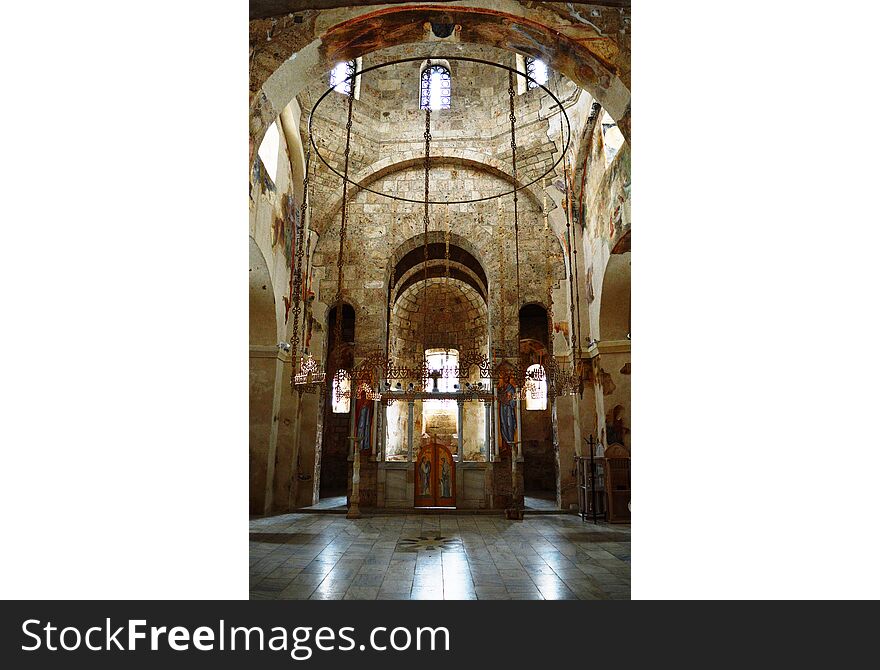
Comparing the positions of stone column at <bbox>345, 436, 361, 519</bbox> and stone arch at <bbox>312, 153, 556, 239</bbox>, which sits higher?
stone arch at <bbox>312, 153, 556, 239</bbox>

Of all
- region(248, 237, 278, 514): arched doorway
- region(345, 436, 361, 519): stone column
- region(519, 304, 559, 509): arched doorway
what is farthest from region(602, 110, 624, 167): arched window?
region(519, 304, 559, 509): arched doorway

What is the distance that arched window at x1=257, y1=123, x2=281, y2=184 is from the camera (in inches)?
452

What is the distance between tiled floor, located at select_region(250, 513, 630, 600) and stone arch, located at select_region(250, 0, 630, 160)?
487 centimetres

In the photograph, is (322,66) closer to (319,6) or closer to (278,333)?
(319,6)

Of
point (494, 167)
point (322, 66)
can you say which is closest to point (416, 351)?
point (494, 167)

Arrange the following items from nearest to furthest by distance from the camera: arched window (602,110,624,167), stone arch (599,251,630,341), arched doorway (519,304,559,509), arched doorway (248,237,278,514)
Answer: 1. arched window (602,110,624,167)
2. stone arch (599,251,630,341)
3. arched doorway (248,237,278,514)
4. arched doorway (519,304,559,509)

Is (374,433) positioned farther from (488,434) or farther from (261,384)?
(261,384)

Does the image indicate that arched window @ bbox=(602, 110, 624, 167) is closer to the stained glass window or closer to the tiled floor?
the tiled floor

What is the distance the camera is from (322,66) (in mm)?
6793

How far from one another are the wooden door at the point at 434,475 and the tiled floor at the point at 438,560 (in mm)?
1909

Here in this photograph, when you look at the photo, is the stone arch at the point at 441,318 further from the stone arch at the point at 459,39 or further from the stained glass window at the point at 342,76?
the stone arch at the point at 459,39

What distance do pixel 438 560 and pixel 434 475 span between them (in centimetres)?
644

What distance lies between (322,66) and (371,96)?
10545 mm
